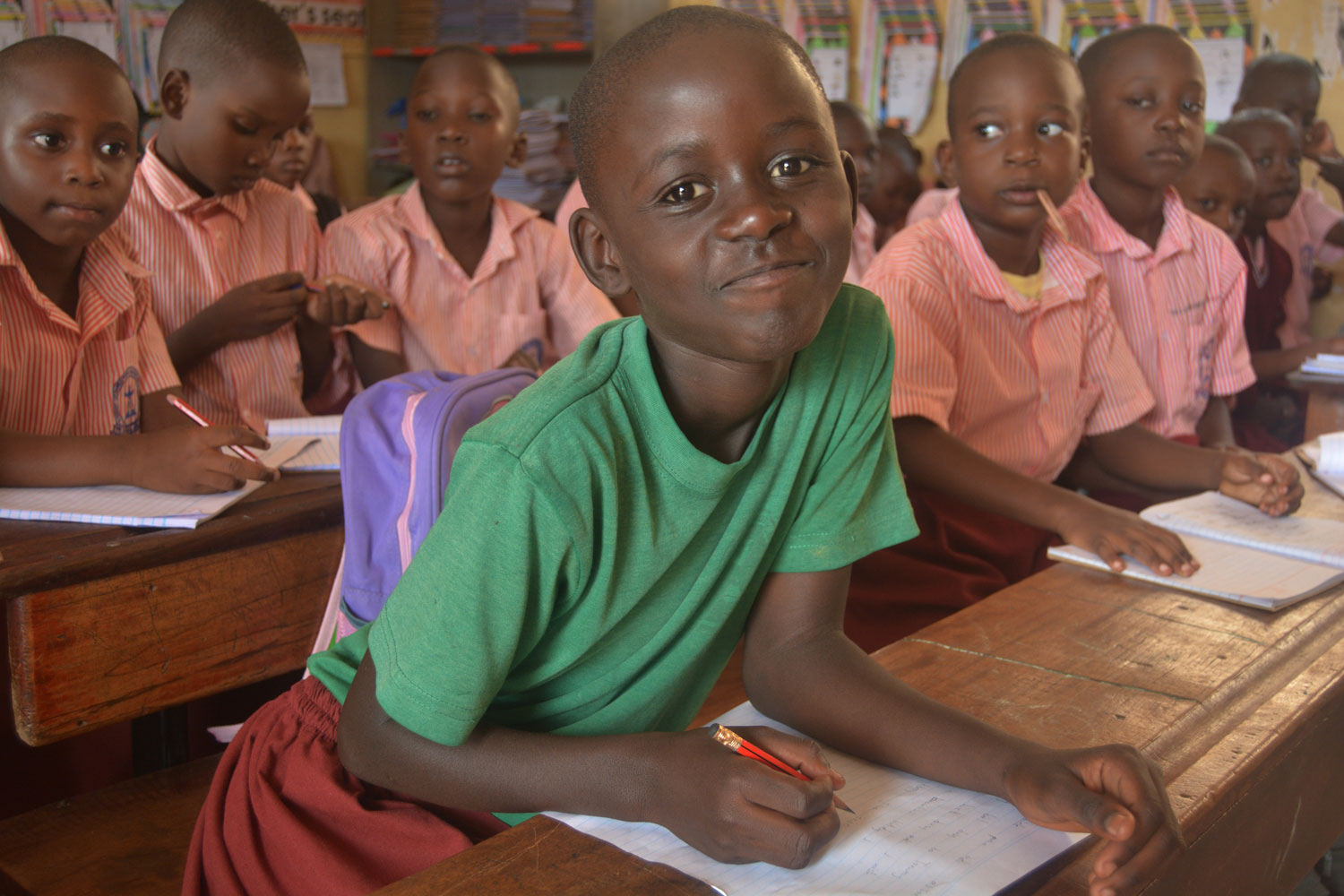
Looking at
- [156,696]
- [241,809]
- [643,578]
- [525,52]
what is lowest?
[156,696]

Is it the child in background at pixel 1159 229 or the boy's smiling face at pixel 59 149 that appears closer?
the boy's smiling face at pixel 59 149

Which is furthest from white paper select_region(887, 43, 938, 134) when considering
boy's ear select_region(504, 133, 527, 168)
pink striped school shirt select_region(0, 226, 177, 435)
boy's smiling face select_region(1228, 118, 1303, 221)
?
pink striped school shirt select_region(0, 226, 177, 435)

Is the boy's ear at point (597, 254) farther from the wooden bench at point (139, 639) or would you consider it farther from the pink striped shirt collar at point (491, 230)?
the pink striped shirt collar at point (491, 230)

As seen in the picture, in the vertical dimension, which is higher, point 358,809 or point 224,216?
point 224,216

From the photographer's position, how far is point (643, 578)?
0.91 metres

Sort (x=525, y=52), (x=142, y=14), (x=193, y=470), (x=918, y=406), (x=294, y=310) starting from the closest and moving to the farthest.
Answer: (x=193, y=470), (x=918, y=406), (x=294, y=310), (x=142, y=14), (x=525, y=52)

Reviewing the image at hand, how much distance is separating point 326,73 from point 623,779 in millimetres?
5081

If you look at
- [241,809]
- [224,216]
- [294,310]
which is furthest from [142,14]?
[241,809]

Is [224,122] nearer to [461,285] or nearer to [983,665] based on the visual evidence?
[461,285]

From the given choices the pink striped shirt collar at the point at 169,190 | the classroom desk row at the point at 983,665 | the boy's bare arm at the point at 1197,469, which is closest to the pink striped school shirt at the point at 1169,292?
the boy's bare arm at the point at 1197,469

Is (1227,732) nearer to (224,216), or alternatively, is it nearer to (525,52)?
(224,216)

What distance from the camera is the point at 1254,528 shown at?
1511mm

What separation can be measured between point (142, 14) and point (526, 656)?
4.65 meters

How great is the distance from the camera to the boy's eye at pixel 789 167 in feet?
2.82
